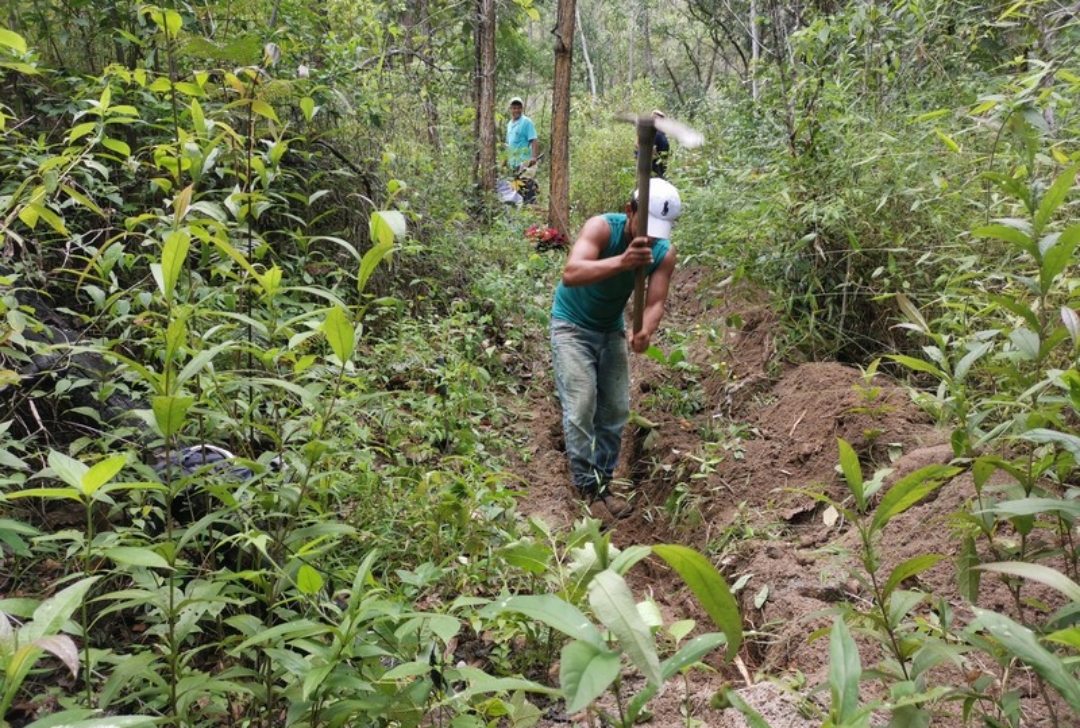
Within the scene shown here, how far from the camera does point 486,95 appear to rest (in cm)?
885

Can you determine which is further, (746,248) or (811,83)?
(746,248)

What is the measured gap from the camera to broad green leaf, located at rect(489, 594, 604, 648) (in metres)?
0.87

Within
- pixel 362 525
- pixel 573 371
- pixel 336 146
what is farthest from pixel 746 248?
pixel 362 525

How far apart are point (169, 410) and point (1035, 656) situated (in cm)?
134

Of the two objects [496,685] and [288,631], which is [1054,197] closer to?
[496,685]

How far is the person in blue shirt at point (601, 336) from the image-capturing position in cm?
389

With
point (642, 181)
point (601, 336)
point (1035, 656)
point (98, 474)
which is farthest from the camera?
point (601, 336)

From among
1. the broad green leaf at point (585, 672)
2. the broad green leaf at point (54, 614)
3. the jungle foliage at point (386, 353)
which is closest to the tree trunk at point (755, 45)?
the jungle foliage at point (386, 353)

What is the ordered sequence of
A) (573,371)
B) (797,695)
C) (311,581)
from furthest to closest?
(573,371) → (797,695) → (311,581)

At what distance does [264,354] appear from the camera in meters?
1.60

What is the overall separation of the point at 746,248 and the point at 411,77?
151 inches

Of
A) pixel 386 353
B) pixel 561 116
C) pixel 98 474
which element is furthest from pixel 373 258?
pixel 561 116

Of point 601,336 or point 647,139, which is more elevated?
point 647,139

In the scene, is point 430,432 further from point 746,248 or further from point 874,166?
point 874,166
